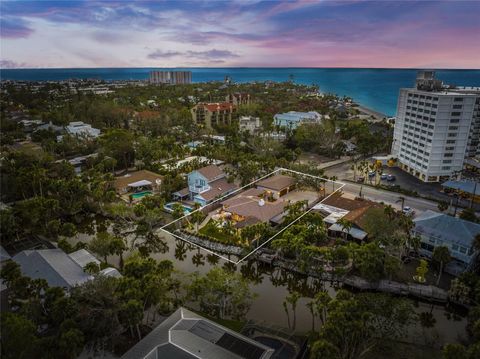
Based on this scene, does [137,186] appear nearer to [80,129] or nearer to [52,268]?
[52,268]

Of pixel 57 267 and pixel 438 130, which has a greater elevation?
pixel 438 130

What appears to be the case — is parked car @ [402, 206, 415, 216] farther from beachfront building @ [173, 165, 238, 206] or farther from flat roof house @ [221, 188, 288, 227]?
beachfront building @ [173, 165, 238, 206]

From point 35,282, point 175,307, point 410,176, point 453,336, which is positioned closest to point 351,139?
point 410,176

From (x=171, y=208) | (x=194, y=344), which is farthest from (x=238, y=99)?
(x=194, y=344)

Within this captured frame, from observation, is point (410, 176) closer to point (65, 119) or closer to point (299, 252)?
point (299, 252)

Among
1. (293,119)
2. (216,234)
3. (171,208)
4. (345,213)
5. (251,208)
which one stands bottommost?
(216,234)

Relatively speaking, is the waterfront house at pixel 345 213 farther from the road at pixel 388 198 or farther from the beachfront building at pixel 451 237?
the beachfront building at pixel 451 237
